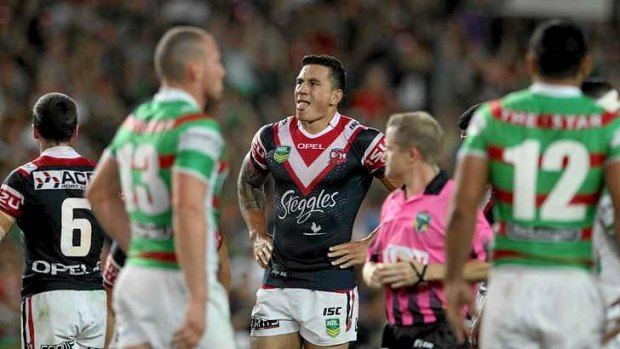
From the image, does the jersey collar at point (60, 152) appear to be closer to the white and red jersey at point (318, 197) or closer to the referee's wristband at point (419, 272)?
the white and red jersey at point (318, 197)

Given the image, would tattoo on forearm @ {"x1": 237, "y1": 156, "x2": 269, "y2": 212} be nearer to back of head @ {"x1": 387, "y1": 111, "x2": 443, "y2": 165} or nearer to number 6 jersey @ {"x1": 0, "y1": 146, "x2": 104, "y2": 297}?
number 6 jersey @ {"x1": 0, "y1": 146, "x2": 104, "y2": 297}

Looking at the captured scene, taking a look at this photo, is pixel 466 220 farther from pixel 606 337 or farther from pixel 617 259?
pixel 617 259

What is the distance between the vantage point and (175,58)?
6770mm

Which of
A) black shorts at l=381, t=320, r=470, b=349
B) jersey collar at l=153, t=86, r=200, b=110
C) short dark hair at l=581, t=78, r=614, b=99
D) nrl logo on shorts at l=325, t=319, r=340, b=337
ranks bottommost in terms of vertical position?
nrl logo on shorts at l=325, t=319, r=340, b=337

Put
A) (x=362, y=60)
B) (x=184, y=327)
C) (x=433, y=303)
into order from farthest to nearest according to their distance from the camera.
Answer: (x=362, y=60), (x=433, y=303), (x=184, y=327)

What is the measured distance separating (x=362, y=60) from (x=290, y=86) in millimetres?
1670

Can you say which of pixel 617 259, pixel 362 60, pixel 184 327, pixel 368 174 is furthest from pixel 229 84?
pixel 184 327

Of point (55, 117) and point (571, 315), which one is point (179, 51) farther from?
point (55, 117)

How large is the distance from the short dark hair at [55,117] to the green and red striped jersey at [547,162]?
12.0ft

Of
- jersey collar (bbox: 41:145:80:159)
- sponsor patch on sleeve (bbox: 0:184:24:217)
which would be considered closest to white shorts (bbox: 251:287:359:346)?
jersey collar (bbox: 41:145:80:159)

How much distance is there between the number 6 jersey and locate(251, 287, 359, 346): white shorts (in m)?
1.35

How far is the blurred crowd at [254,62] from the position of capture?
55.1ft

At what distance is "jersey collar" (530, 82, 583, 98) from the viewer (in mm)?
6613

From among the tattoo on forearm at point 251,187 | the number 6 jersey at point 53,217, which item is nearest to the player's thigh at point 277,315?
the tattoo on forearm at point 251,187
